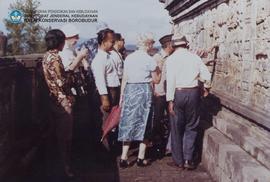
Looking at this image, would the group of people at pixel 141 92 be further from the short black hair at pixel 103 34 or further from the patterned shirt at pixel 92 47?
the patterned shirt at pixel 92 47

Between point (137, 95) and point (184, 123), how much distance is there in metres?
0.80

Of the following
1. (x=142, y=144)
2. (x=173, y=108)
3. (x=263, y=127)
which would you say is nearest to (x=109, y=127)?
(x=142, y=144)

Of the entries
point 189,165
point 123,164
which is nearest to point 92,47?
point 123,164

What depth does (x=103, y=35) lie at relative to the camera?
274 inches

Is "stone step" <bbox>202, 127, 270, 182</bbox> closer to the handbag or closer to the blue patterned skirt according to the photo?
the blue patterned skirt

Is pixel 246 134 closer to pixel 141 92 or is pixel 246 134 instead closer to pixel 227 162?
pixel 227 162

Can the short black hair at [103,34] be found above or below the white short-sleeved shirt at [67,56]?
above

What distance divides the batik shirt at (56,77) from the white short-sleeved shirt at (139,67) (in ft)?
3.41

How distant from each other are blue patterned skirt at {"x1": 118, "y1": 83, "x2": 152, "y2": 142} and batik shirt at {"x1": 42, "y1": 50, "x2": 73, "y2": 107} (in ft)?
3.47

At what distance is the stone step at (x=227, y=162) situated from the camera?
4676 millimetres

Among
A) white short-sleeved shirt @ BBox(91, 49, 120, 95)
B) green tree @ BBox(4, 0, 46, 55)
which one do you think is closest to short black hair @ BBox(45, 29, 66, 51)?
white short-sleeved shirt @ BBox(91, 49, 120, 95)

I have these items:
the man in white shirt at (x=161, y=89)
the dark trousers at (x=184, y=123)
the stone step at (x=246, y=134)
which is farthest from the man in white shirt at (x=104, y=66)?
the stone step at (x=246, y=134)

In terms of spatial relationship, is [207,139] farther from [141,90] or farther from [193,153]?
[141,90]

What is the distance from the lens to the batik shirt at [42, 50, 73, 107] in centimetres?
587
